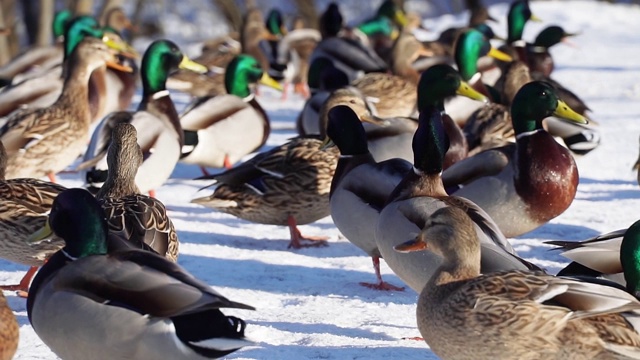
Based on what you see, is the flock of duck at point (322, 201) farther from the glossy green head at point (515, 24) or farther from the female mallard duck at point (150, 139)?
the glossy green head at point (515, 24)

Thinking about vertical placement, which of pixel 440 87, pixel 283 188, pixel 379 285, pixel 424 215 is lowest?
pixel 379 285

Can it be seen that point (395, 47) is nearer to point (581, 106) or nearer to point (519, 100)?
point (581, 106)

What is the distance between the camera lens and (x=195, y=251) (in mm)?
6309

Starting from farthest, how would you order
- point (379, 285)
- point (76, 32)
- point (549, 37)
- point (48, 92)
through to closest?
point (549, 37)
point (76, 32)
point (48, 92)
point (379, 285)

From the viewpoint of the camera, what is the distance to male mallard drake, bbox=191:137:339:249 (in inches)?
256

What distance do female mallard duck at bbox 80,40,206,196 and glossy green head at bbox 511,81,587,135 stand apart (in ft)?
6.97

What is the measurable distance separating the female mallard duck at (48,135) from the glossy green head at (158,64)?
496mm

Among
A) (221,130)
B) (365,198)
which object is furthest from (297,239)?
(221,130)

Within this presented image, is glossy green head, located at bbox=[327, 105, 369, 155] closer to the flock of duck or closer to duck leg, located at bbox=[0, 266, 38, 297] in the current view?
the flock of duck

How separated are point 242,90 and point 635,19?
11330mm

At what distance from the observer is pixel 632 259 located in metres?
4.27

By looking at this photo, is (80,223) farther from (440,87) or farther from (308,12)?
(308,12)

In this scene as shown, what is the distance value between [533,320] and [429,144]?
1.79 metres

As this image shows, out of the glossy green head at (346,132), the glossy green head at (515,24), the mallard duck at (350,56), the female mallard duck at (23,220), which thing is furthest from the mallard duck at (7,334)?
the glossy green head at (515,24)
